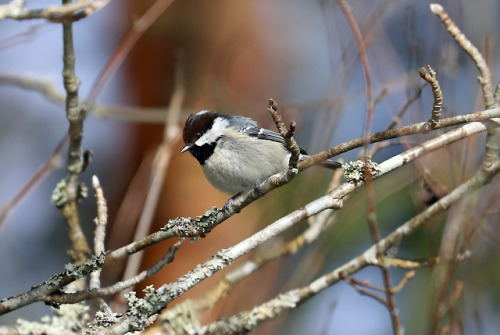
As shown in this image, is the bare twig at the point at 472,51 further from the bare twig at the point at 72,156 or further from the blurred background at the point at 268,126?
the bare twig at the point at 72,156

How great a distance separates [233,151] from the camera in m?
3.64

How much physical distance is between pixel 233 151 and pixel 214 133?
21cm

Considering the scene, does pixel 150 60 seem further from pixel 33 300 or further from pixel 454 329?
pixel 454 329

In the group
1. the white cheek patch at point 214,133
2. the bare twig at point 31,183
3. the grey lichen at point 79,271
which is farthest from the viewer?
the white cheek patch at point 214,133

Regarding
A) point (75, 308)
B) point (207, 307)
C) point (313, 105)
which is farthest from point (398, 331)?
point (313, 105)

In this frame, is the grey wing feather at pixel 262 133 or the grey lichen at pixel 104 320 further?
the grey wing feather at pixel 262 133

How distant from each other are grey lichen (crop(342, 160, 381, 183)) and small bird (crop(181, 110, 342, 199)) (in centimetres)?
110

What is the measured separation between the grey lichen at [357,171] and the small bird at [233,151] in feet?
3.61

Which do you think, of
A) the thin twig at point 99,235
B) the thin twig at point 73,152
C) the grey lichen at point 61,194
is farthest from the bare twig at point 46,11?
the grey lichen at point 61,194

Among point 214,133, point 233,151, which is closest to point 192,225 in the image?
point 233,151

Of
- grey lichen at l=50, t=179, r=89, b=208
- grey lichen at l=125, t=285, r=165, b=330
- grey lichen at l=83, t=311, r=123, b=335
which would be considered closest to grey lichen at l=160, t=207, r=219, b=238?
grey lichen at l=125, t=285, r=165, b=330

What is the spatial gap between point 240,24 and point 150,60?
0.98 m

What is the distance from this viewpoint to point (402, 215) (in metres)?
4.95

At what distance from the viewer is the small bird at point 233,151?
3584mm
